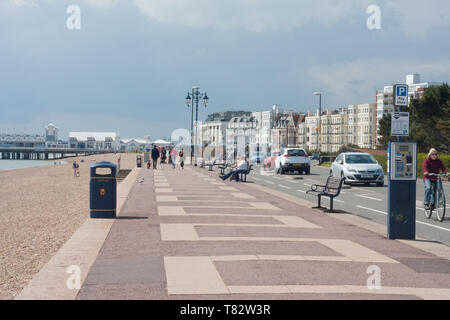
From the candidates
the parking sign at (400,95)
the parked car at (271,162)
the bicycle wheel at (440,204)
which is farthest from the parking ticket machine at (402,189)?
the parked car at (271,162)

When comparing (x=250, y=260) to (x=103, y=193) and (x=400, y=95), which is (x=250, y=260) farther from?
(x=103, y=193)

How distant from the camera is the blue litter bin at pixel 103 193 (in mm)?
12219

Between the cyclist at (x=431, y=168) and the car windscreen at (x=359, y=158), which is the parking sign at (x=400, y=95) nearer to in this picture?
the cyclist at (x=431, y=168)

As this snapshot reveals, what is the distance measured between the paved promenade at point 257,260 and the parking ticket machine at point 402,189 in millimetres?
326

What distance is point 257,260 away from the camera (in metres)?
7.68

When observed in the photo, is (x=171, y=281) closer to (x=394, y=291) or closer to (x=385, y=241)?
(x=394, y=291)

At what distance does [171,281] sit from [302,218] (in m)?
7.24

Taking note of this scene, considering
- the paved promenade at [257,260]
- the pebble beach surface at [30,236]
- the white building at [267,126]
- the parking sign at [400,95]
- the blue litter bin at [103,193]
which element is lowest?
the pebble beach surface at [30,236]

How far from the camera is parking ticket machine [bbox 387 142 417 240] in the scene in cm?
1012

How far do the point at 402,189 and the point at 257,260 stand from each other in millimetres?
3734

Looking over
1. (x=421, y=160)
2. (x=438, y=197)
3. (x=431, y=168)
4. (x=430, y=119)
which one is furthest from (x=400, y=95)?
(x=430, y=119)

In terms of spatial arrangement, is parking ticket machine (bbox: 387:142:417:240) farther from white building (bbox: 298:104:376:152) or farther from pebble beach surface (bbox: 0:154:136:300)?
white building (bbox: 298:104:376:152)
